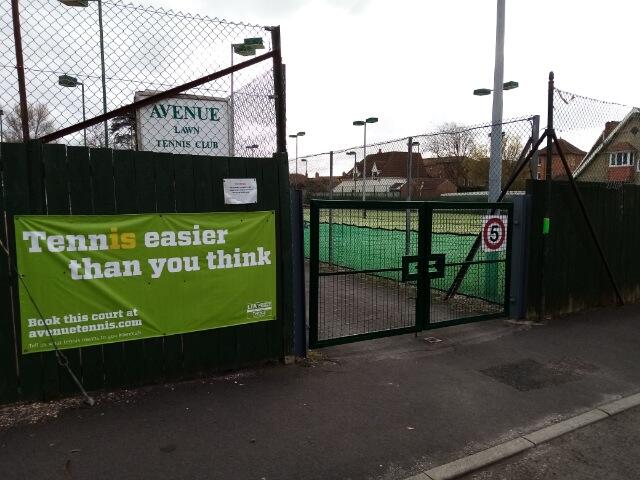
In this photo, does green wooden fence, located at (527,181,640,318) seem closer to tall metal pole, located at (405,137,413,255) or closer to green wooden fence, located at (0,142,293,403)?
tall metal pole, located at (405,137,413,255)

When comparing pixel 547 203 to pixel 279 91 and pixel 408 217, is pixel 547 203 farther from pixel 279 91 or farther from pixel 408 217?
pixel 279 91

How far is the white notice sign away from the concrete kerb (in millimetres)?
2920

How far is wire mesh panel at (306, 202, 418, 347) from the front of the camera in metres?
5.84

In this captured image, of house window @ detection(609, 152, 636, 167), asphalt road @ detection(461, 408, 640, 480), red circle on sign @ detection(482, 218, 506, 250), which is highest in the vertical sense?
house window @ detection(609, 152, 636, 167)

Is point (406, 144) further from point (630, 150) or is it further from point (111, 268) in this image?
point (111, 268)

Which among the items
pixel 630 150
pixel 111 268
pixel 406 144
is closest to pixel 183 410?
pixel 111 268

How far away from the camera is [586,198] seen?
7652mm

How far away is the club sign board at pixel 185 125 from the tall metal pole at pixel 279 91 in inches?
22.1

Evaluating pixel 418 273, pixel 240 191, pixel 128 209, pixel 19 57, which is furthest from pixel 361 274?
pixel 19 57

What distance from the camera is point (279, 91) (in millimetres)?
5117

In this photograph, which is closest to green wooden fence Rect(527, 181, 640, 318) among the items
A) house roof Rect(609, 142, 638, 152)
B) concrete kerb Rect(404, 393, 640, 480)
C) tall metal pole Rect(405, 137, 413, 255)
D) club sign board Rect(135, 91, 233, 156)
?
house roof Rect(609, 142, 638, 152)

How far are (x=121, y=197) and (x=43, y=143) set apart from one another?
0.74 m

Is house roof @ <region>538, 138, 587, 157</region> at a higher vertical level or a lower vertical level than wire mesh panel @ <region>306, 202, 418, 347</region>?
higher

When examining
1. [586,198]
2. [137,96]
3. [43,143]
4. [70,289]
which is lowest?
[70,289]
